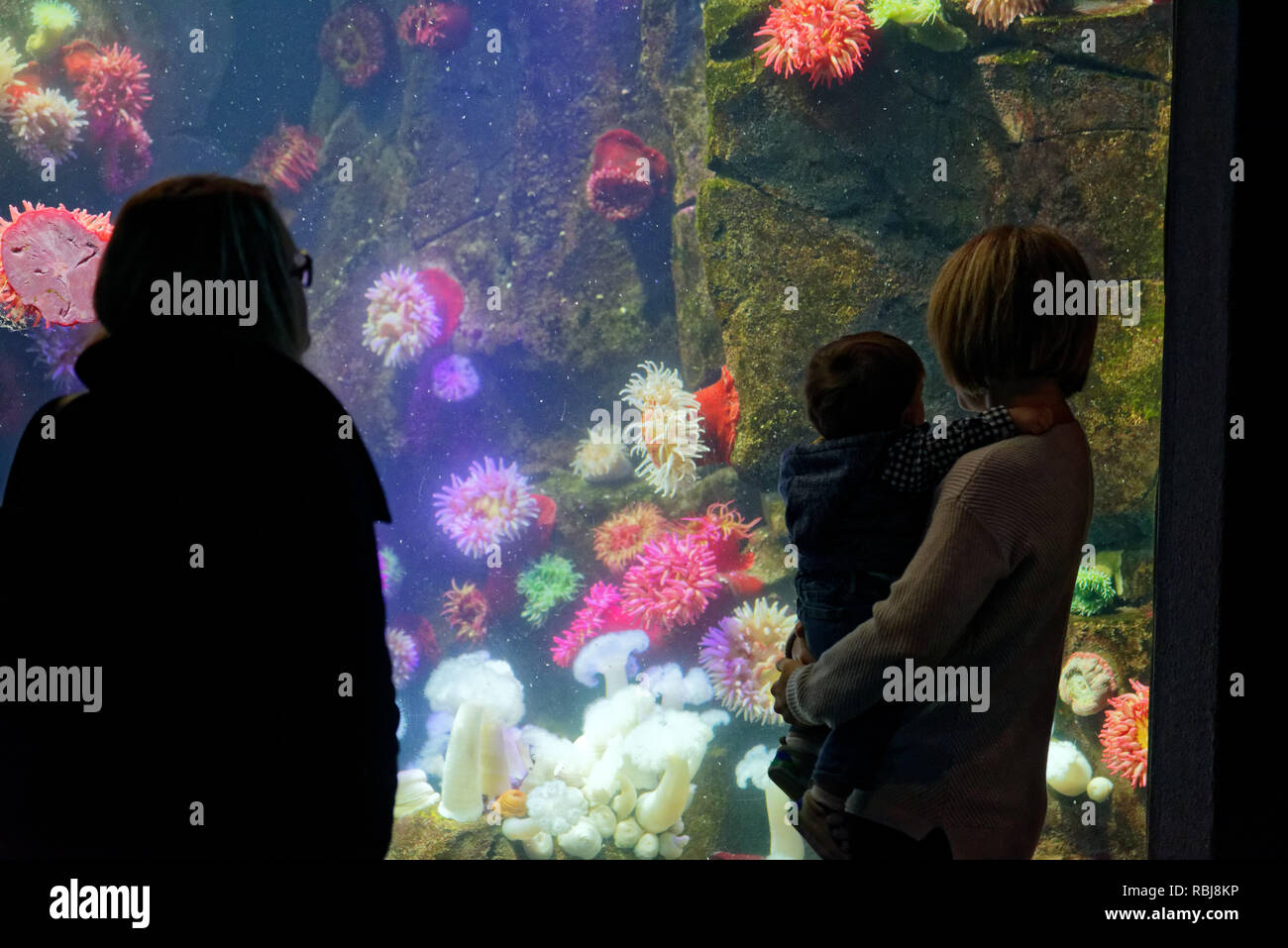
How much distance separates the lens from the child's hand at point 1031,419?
1.56m

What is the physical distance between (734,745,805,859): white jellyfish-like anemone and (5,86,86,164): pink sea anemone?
661cm

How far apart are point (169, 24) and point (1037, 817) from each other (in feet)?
29.2

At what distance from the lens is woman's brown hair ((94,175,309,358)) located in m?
1.34

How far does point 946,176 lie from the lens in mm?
4555

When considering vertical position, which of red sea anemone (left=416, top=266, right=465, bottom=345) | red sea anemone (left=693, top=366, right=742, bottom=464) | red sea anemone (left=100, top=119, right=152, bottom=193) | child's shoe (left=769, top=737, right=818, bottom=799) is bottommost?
child's shoe (left=769, top=737, right=818, bottom=799)

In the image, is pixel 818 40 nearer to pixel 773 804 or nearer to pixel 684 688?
pixel 684 688

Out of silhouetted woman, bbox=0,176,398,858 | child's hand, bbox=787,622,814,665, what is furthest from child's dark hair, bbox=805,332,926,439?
silhouetted woman, bbox=0,176,398,858

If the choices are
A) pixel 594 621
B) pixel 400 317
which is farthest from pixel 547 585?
pixel 400 317

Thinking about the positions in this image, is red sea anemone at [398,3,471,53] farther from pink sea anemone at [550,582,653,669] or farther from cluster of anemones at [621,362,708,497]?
pink sea anemone at [550,582,653,669]

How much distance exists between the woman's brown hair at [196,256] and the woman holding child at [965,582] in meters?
1.07
